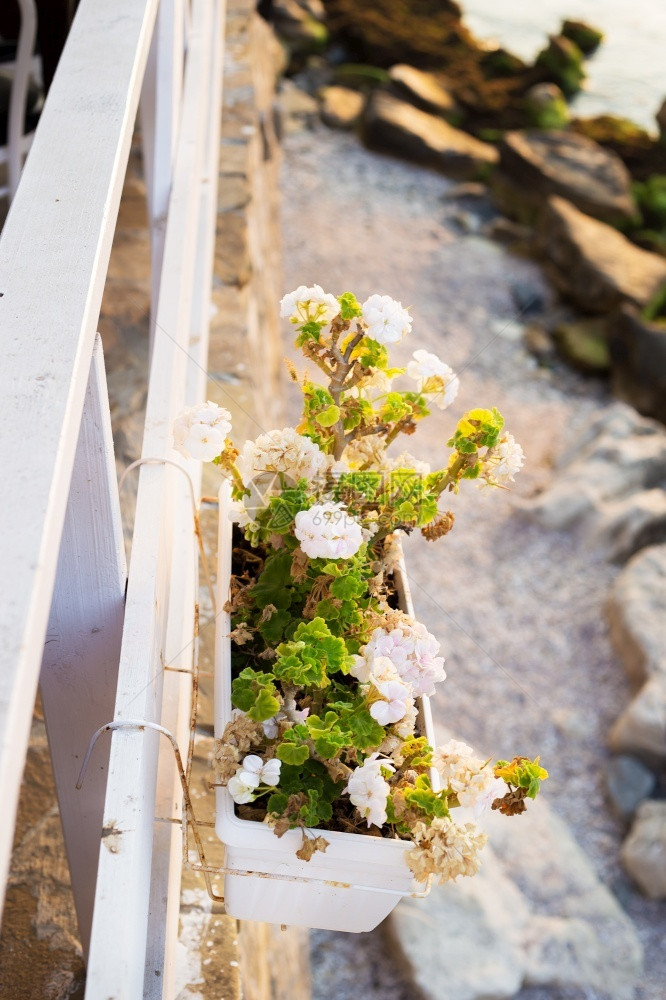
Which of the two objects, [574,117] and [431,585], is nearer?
[431,585]

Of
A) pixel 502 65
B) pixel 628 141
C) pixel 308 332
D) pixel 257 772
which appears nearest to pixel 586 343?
pixel 628 141

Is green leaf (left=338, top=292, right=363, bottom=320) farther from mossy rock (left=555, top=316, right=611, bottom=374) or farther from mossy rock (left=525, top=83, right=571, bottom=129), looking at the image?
mossy rock (left=525, top=83, right=571, bottom=129)

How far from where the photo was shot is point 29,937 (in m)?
1.22

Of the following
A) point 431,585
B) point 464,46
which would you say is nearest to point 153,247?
point 431,585

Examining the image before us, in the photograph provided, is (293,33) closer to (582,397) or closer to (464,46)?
(464,46)

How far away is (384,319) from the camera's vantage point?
917 mm

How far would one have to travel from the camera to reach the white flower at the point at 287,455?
37.5 inches

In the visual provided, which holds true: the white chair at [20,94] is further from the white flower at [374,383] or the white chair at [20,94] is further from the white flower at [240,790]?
the white flower at [240,790]

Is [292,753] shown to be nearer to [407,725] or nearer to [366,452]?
[407,725]

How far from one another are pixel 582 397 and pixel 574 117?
3.16m

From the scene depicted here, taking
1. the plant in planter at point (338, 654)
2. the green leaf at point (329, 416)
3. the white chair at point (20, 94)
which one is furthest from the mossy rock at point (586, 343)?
the green leaf at point (329, 416)

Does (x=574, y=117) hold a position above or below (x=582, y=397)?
above

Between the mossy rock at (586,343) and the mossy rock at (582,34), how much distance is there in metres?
3.15

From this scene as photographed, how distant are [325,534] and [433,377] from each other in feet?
0.86
